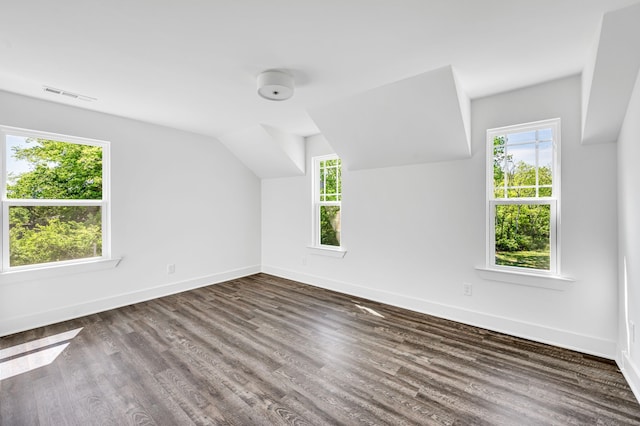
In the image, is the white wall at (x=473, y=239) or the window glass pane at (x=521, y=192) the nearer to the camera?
the white wall at (x=473, y=239)

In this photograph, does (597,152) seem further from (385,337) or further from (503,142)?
(385,337)

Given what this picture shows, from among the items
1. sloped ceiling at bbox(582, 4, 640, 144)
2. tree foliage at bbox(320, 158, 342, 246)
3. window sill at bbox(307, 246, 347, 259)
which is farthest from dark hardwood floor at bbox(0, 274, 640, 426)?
sloped ceiling at bbox(582, 4, 640, 144)

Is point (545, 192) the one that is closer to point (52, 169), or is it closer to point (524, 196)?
point (524, 196)

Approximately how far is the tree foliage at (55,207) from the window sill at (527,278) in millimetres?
4534

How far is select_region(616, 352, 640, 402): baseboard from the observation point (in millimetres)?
1891

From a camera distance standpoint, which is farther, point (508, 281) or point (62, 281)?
point (62, 281)

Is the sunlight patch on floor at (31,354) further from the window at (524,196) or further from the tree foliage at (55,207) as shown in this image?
the window at (524,196)

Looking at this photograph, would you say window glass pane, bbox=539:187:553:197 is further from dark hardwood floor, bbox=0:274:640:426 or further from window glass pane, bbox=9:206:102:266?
window glass pane, bbox=9:206:102:266

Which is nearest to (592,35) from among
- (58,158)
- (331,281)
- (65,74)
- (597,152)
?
(597,152)

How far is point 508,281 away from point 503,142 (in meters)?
1.41

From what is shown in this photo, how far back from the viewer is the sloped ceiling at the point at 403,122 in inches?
105

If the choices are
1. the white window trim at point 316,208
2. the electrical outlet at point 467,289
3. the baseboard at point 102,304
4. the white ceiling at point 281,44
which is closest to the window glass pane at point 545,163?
the white ceiling at point 281,44

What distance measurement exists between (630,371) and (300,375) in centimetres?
236

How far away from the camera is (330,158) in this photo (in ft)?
14.7
